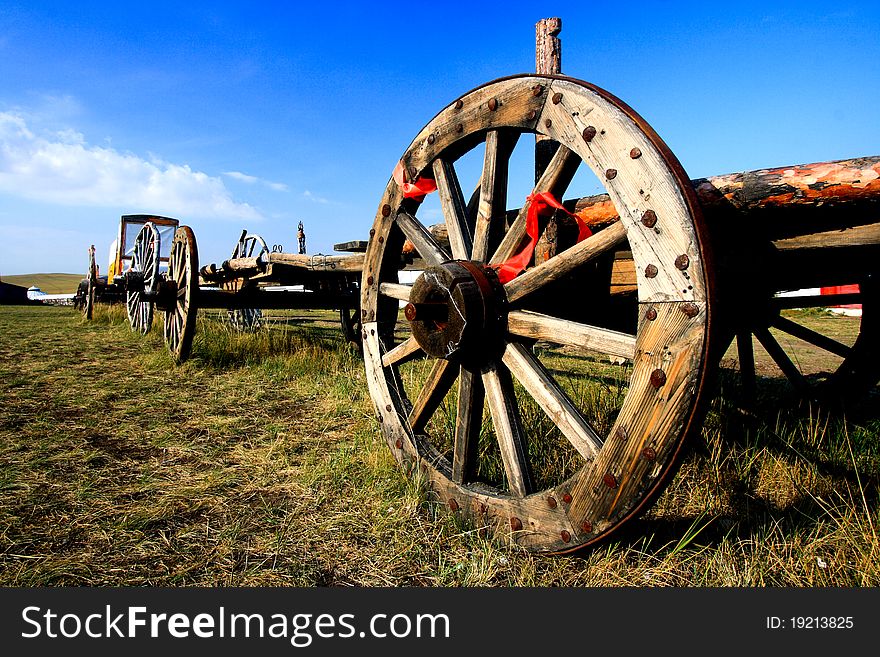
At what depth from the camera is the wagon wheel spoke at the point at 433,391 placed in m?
2.23

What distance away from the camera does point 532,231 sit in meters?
1.89

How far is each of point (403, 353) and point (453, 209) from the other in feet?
2.24

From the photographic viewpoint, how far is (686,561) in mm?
1795

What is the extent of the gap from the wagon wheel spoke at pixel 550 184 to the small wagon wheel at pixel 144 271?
6022 mm

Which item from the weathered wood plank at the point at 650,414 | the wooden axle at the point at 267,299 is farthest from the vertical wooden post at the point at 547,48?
the wooden axle at the point at 267,299

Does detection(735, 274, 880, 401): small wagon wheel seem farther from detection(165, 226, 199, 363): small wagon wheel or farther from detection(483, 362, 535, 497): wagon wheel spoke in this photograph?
detection(165, 226, 199, 363): small wagon wheel

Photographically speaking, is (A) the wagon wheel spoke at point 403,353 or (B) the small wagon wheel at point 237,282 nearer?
(A) the wagon wheel spoke at point 403,353

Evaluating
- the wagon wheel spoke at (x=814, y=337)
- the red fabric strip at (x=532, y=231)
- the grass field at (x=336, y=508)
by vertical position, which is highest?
the red fabric strip at (x=532, y=231)

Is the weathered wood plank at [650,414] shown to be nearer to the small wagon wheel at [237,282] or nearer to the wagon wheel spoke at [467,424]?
the wagon wheel spoke at [467,424]

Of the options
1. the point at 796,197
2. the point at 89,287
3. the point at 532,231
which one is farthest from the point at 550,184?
the point at 89,287

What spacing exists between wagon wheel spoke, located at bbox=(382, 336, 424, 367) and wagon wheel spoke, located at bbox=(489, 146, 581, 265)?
57 centimetres

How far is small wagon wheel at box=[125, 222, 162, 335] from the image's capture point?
7.43 meters

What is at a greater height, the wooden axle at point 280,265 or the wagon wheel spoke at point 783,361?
the wooden axle at point 280,265

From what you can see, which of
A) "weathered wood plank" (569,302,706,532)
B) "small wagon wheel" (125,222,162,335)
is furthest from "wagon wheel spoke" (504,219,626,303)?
"small wagon wheel" (125,222,162,335)
